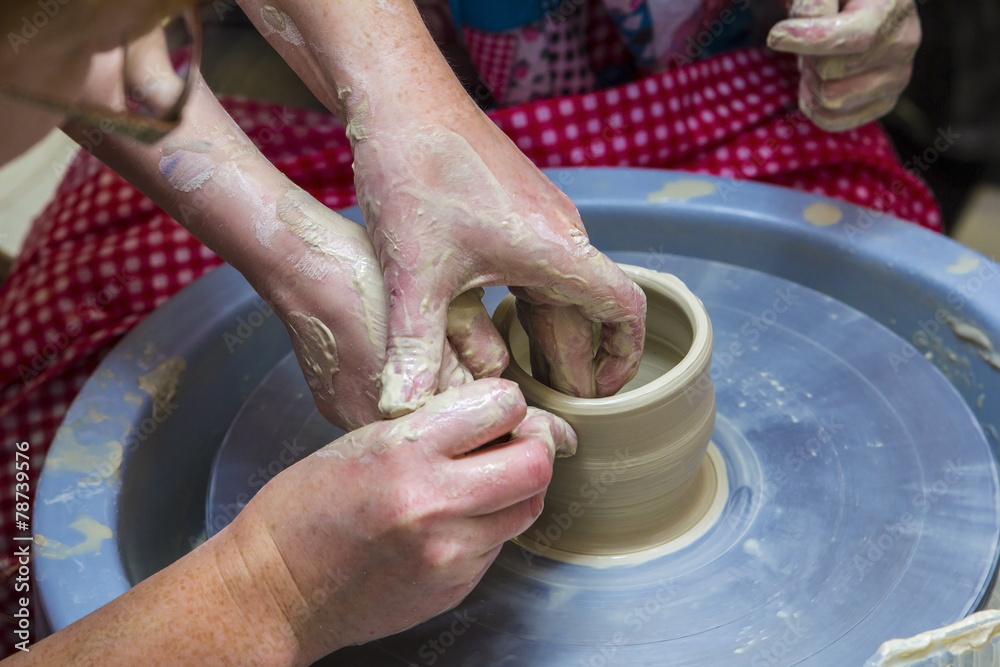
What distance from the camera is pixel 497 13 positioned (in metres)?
1.48

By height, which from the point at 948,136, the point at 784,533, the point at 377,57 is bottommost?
the point at 948,136

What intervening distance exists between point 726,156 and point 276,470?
3.12ft

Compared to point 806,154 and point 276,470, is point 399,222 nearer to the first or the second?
point 276,470

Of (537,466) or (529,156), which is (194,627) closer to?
(537,466)

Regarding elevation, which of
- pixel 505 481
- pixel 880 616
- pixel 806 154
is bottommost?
pixel 880 616

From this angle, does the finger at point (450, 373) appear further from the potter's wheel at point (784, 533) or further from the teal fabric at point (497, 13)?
the teal fabric at point (497, 13)

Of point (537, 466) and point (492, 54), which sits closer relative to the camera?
point (537, 466)

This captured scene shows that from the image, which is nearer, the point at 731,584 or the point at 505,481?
the point at 505,481

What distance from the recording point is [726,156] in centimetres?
157

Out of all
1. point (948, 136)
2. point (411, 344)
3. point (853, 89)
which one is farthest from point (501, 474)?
point (948, 136)

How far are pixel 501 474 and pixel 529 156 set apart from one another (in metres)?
0.89

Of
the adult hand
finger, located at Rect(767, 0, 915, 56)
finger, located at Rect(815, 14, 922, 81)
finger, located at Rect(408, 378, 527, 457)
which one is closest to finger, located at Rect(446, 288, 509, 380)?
the adult hand

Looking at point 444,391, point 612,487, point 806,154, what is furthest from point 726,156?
point 444,391

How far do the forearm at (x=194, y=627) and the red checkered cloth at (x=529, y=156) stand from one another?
0.63 m
